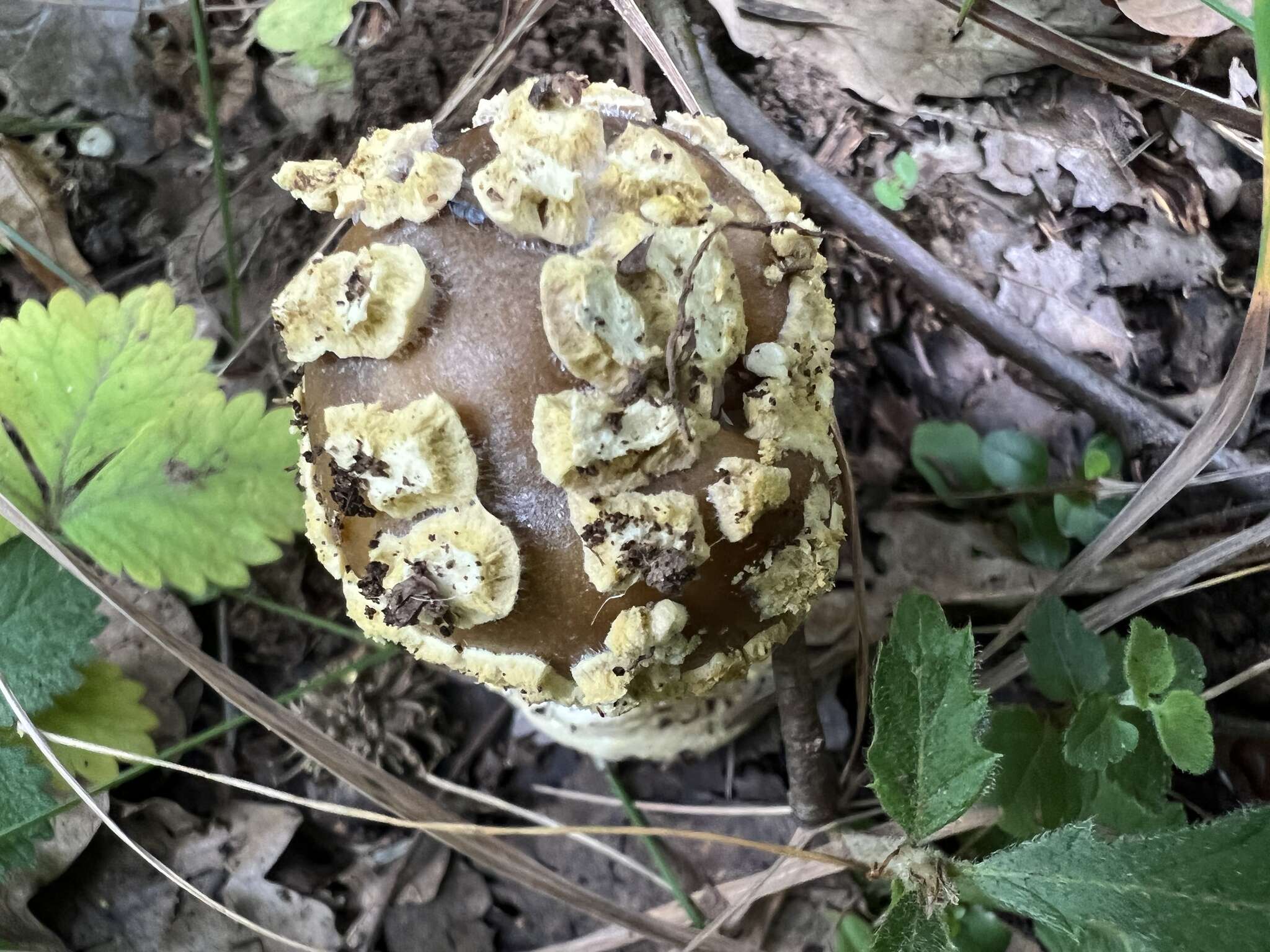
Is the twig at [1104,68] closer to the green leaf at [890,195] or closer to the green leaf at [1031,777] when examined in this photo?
the green leaf at [890,195]

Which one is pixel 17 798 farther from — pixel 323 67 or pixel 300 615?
pixel 323 67

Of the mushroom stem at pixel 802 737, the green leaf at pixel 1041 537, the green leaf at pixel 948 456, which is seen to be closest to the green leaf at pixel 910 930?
the mushroom stem at pixel 802 737

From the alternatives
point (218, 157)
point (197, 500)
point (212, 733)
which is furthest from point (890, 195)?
point (212, 733)

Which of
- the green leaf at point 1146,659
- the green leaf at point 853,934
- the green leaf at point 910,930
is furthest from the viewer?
the green leaf at point 853,934

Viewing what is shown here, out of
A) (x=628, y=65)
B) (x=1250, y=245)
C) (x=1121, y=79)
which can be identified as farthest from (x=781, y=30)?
(x=1250, y=245)

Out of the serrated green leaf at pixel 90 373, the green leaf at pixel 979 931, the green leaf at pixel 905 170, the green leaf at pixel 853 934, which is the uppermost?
the green leaf at pixel 905 170

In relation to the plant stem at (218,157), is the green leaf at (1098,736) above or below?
below

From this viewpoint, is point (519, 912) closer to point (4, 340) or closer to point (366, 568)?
point (366, 568)
